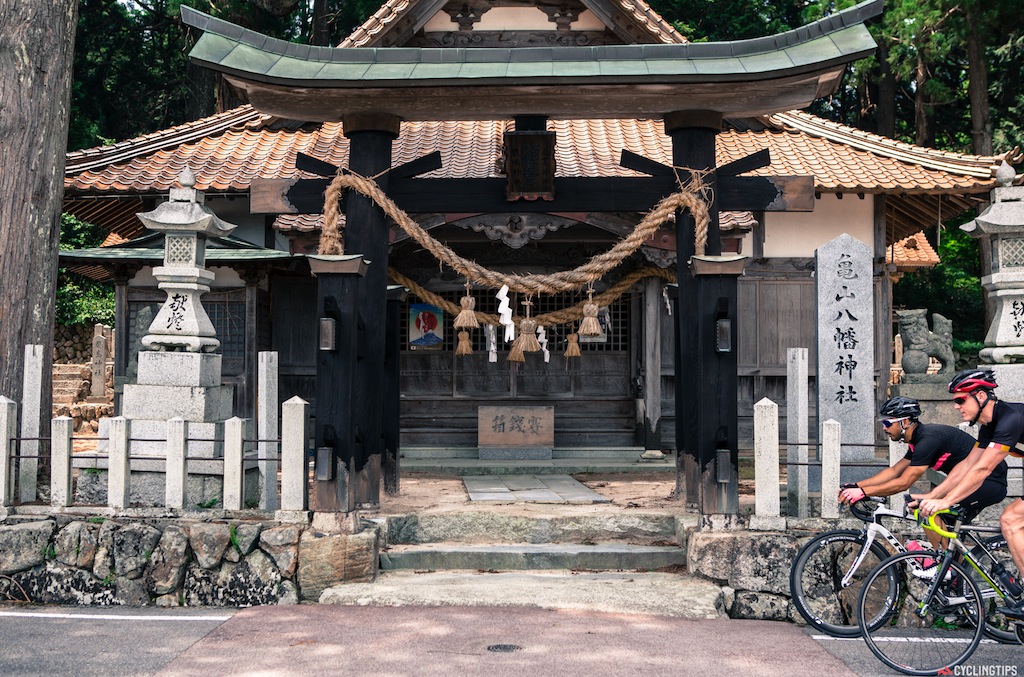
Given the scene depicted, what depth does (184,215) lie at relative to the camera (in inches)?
333

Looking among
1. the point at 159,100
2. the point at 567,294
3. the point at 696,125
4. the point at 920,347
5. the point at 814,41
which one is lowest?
the point at 920,347

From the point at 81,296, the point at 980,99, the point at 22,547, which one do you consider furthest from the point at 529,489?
the point at 81,296

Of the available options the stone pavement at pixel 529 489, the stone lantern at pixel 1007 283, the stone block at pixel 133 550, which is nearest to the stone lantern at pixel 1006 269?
the stone lantern at pixel 1007 283

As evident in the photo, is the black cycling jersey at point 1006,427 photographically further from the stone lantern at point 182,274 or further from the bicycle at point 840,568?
the stone lantern at point 182,274

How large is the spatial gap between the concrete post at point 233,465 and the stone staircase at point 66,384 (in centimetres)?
1445

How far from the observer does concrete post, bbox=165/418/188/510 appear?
7613 millimetres

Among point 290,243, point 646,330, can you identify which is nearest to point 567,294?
point 646,330

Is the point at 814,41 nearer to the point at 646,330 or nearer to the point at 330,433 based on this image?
the point at 330,433

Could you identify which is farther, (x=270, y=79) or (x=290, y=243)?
(x=290, y=243)

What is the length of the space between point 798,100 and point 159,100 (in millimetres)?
23587

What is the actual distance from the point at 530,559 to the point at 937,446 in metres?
3.42

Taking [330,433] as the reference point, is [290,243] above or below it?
above

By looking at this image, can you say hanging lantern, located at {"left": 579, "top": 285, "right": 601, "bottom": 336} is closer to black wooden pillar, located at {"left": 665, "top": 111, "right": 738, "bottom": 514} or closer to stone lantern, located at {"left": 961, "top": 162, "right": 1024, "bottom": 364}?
black wooden pillar, located at {"left": 665, "top": 111, "right": 738, "bottom": 514}

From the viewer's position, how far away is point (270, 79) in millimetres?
7758
